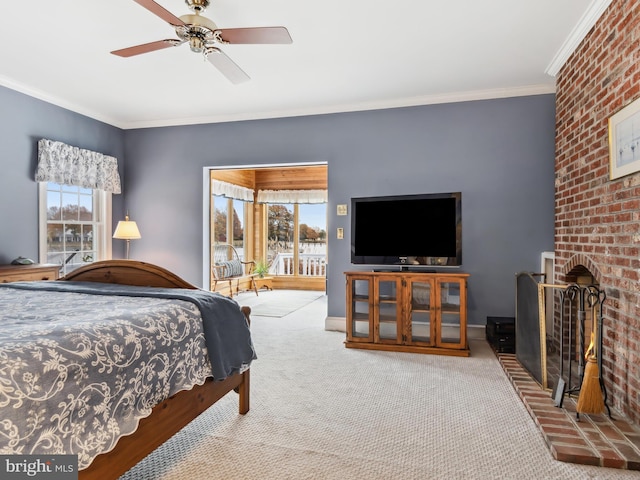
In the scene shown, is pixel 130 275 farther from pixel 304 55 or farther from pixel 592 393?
pixel 592 393

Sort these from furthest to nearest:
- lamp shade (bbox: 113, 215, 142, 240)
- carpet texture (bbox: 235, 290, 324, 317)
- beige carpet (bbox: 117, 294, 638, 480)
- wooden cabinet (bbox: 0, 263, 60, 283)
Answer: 1. carpet texture (bbox: 235, 290, 324, 317)
2. lamp shade (bbox: 113, 215, 142, 240)
3. wooden cabinet (bbox: 0, 263, 60, 283)
4. beige carpet (bbox: 117, 294, 638, 480)

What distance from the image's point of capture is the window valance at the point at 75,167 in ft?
13.8

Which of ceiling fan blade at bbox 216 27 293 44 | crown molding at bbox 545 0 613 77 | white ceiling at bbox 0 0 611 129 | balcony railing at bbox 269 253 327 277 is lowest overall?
balcony railing at bbox 269 253 327 277

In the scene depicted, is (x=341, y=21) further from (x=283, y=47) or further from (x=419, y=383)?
(x=419, y=383)

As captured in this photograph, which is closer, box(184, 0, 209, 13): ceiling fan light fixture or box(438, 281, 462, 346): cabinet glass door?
box(184, 0, 209, 13): ceiling fan light fixture

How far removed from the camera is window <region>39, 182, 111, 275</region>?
14.4 ft

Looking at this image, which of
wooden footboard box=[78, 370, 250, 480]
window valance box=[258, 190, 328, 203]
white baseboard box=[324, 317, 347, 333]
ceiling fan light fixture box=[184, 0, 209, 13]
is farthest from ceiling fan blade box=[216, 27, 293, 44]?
window valance box=[258, 190, 328, 203]

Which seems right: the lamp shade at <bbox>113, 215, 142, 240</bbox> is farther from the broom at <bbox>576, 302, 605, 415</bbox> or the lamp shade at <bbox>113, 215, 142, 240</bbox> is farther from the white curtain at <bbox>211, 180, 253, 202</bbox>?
the broom at <bbox>576, 302, 605, 415</bbox>

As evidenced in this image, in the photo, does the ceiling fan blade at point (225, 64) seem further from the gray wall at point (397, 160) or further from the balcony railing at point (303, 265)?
the balcony railing at point (303, 265)

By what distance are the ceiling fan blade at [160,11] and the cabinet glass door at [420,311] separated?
288cm

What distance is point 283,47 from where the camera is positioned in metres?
3.21

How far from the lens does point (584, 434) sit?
2131 mm

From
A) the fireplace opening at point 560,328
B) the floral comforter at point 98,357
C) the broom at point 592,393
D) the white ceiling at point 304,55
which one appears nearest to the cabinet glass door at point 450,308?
the fireplace opening at point 560,328

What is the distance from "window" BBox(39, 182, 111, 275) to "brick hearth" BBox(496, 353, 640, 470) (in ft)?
15.8
